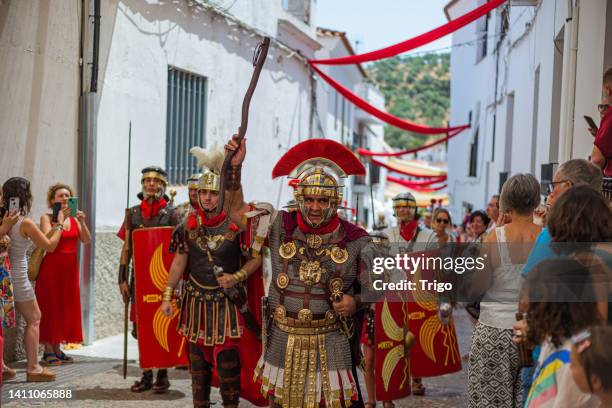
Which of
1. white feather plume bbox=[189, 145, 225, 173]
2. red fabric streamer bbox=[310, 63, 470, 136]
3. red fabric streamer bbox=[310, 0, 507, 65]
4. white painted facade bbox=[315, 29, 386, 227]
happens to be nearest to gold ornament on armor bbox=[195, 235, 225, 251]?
white feather plume bbox=[189, 145, 225, 173]

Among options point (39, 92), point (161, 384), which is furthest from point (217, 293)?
point (39, 92)

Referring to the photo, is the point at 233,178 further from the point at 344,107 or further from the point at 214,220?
the point at 344,107

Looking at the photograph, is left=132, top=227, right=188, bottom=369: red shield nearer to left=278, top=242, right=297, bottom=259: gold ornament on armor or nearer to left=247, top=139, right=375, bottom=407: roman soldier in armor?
left=247, top=139, right=375, bottom=407: roman soldier in armor

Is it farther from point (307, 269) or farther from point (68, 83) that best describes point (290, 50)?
point (307, 269)

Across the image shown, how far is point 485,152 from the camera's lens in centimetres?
1759

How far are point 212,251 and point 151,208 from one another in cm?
172

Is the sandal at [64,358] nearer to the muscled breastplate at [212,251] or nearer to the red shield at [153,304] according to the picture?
the red shield at [153,304]

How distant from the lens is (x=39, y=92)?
7.92 meters

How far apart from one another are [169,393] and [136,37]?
4800 millimetres

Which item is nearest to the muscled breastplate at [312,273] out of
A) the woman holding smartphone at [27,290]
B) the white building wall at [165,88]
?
the woman holding smartphone at [27,290]

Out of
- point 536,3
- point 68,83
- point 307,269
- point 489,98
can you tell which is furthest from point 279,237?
point 489,98

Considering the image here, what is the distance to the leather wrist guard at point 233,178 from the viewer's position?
5.10m

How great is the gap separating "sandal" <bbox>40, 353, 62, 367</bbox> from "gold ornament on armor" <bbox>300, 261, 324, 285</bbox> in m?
3.93

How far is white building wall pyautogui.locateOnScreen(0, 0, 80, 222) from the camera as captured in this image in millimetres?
7500
